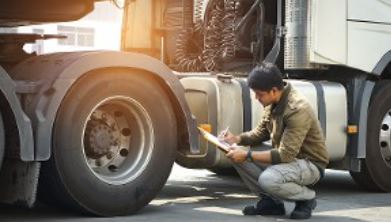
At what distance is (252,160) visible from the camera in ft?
19.6

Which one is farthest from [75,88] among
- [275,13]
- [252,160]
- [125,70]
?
[275,13]

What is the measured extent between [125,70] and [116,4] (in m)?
2.31

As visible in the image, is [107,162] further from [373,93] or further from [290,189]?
[373,93]

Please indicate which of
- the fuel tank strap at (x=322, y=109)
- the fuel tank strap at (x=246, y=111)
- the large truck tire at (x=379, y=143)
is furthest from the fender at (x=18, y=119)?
the large truck tire at (x=379, y=143)

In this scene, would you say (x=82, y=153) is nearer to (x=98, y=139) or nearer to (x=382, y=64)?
(x=98, y=139)

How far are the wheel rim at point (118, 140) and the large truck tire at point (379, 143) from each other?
9.41ft

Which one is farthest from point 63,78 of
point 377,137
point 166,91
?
point 377,137

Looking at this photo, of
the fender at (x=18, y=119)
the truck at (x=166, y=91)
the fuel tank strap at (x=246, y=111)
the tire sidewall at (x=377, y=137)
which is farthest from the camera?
the tire sidewall at (x=377, y=137)

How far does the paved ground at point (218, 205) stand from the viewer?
242 inches

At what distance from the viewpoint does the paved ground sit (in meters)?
6.15

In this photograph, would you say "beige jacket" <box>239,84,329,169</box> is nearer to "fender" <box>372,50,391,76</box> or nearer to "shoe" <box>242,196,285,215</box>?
"shoe" <box>242,196,285,215</box>

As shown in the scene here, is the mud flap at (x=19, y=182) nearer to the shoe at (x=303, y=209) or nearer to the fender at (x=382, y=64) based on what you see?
the shoe at (x=303, y=209)

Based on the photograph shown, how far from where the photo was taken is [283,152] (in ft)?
19.7

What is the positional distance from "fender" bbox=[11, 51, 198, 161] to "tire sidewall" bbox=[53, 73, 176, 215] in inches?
4.0
